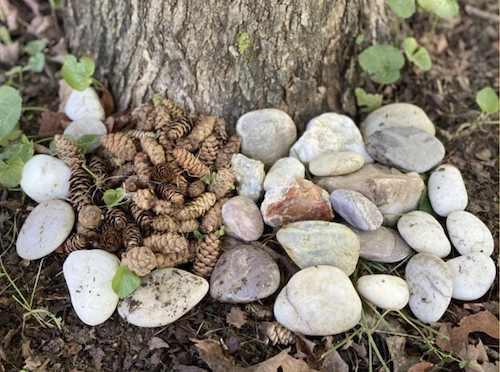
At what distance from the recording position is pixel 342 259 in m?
1.93

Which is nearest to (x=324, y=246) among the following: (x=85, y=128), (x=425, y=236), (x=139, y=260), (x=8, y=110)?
(x=425, y=236)

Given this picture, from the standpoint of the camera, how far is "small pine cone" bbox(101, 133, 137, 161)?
209cm

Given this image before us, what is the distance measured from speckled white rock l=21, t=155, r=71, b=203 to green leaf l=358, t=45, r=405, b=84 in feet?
4.66

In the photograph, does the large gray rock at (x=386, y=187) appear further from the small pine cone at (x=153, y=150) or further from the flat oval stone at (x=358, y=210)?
the small pine cone at (x=153, y=150)

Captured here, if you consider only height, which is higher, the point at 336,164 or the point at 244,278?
the point at 336,164

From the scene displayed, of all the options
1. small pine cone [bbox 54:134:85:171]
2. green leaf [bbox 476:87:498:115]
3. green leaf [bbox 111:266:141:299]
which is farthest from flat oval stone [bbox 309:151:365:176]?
small pine cone [bbox 54:134:85:171]

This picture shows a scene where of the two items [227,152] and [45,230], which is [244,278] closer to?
[227,152]

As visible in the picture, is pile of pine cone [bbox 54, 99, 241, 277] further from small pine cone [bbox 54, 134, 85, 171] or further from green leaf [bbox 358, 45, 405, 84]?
green leaf [bbox 358, 45, 405, 84]

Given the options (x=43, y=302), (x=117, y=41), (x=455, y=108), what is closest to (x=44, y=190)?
(x=43, y=302)

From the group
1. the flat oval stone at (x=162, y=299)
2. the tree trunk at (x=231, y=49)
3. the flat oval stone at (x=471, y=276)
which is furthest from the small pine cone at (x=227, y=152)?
the flat oval stone at (x=471, y=276)

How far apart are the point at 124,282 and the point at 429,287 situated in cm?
112

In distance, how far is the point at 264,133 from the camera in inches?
88.7

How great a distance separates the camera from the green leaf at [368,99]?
97.8 inches

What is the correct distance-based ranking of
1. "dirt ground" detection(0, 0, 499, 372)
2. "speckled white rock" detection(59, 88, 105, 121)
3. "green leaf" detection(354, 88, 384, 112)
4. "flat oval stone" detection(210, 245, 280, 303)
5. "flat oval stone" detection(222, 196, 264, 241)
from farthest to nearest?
"green leaf" detection(354, 88, 384, 112) < "speckled white rock" detection(59, 88, 105, 121) < "flat oval stone" detection(222, 196, 264, 241) < "flat oval stone" detection(210, 245, 280, 303) < "dirt ground" detection(0, 0, 499, 372)
